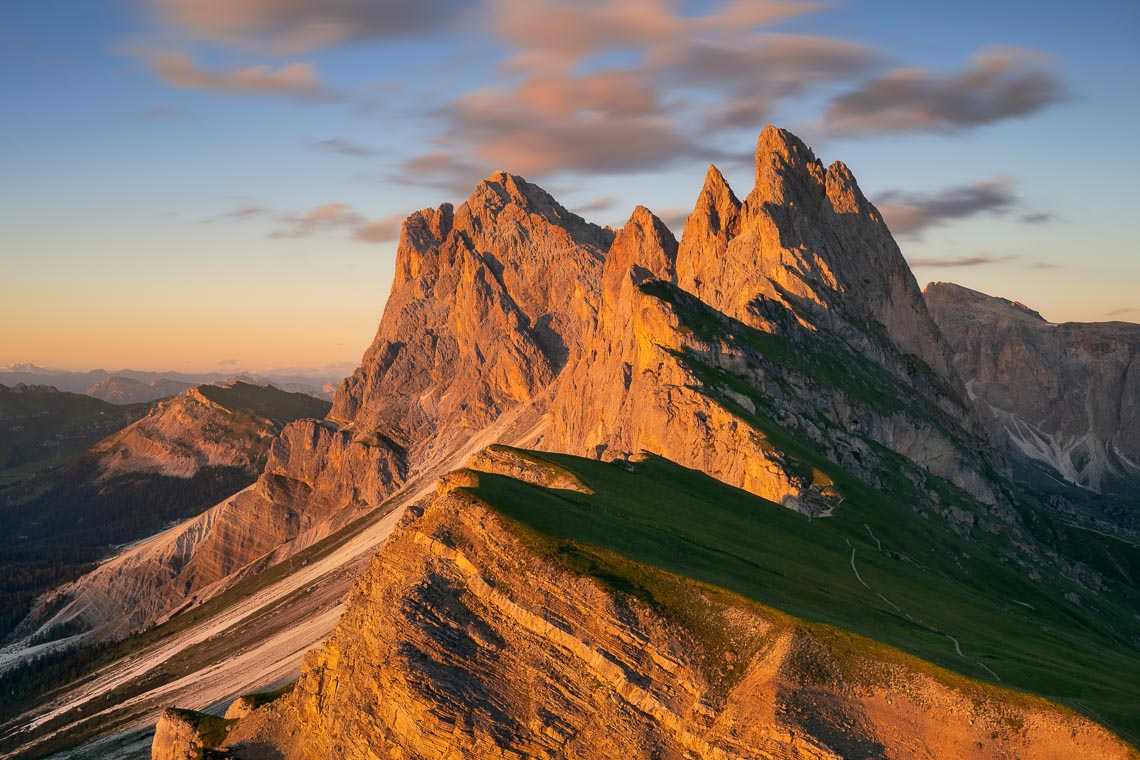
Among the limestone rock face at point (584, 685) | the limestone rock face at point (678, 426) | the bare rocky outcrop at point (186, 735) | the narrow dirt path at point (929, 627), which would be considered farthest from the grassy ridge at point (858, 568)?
the bare rocky outcrop at point (186, 735)

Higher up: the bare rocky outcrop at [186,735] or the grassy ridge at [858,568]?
the grassy ridge at [858,568]

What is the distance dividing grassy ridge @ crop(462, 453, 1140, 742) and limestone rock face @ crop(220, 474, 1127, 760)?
386cm

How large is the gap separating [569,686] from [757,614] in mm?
12092

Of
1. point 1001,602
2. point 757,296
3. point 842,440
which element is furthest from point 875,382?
point 1001,602

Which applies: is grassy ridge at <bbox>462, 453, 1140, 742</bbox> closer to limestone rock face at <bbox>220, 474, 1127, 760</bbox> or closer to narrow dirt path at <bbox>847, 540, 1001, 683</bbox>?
narrow dirt path at <bbox>847, 540, 1001, 683</bbox>

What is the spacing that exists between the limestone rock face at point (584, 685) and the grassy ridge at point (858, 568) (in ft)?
12.7

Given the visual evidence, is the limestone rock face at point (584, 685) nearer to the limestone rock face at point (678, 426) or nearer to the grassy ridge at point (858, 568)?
the grassy ridge at point (858, 568)

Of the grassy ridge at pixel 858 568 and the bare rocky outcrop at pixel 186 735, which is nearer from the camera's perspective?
the grassy ridge at pixel 858 568

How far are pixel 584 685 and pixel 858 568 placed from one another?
48.4 metres

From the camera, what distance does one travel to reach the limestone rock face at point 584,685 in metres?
51.8

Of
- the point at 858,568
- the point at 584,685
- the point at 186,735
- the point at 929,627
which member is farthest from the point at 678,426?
the point at 584,685

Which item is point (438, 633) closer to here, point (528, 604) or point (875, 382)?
point (528, 604)

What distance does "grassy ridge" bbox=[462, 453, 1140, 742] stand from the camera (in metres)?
64.9

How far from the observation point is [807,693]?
53.6 meters
